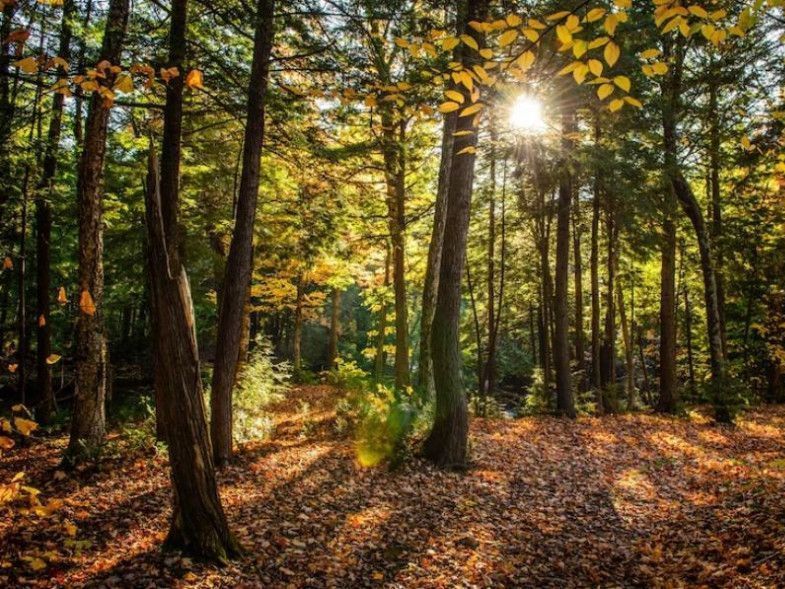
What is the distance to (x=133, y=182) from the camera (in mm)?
13172

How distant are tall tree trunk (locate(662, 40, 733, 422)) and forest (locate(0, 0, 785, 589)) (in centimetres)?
8

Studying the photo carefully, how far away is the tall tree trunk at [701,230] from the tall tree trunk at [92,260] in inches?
496

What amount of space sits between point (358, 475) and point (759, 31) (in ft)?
44.4

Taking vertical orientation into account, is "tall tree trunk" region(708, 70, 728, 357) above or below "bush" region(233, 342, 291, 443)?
above

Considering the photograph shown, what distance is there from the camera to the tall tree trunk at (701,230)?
1332 centimetres

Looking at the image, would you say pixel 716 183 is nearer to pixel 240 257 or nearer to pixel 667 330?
pixel 667 330

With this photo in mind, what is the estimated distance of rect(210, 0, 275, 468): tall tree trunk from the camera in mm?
8273

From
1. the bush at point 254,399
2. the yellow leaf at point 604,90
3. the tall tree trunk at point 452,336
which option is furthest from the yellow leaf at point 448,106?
the bush at point 254,399

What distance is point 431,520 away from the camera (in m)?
6.76

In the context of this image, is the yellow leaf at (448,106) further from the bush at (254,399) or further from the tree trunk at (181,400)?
the bush at (254,399)

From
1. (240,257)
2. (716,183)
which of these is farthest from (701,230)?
(240,257)

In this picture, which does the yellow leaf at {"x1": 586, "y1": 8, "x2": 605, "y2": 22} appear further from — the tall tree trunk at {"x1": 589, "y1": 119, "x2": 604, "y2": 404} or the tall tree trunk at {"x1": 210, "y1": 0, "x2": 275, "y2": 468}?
the tall tree trunk at {"x1": 589, "y1": 119, "x2": 604, "y2": 404}

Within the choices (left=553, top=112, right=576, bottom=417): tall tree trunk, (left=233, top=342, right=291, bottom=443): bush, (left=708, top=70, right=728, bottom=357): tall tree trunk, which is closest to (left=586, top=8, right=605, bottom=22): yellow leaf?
(left=233, top=342, right=291, bottom=443): bush

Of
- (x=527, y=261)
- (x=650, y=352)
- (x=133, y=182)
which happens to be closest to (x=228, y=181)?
(x=133, y=182)
